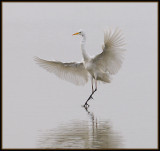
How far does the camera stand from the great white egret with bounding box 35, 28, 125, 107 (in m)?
14.1

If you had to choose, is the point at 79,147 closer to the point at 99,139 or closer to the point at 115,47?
the point at 99,139

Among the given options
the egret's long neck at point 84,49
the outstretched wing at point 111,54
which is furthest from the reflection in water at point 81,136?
the egret's long neck at point 84,49

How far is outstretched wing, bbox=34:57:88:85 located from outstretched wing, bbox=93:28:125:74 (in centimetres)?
113

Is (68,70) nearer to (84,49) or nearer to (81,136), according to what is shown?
(84,49)

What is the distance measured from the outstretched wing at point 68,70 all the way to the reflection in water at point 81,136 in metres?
4.29

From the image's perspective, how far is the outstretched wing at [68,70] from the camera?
627 inches

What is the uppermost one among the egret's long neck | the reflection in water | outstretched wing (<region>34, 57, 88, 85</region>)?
the egret's long neck

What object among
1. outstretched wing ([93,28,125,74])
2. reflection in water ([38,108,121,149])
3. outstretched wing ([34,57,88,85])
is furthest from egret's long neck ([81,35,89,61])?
reflection in water ([38,108,121,149])

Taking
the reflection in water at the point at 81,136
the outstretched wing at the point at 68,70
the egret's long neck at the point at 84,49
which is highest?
the egret's long neck at the point at 84,49

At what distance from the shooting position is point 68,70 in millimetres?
16297

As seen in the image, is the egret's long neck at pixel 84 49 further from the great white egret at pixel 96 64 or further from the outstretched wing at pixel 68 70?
the outstretched wing at pixel 68 70

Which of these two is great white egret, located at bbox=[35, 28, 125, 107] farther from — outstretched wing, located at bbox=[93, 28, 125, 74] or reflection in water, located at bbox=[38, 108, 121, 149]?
reflection in water, located at bbox=[38, 108, 121, 149]

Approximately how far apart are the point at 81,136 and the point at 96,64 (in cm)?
540

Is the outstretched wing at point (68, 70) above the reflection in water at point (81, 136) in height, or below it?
above
